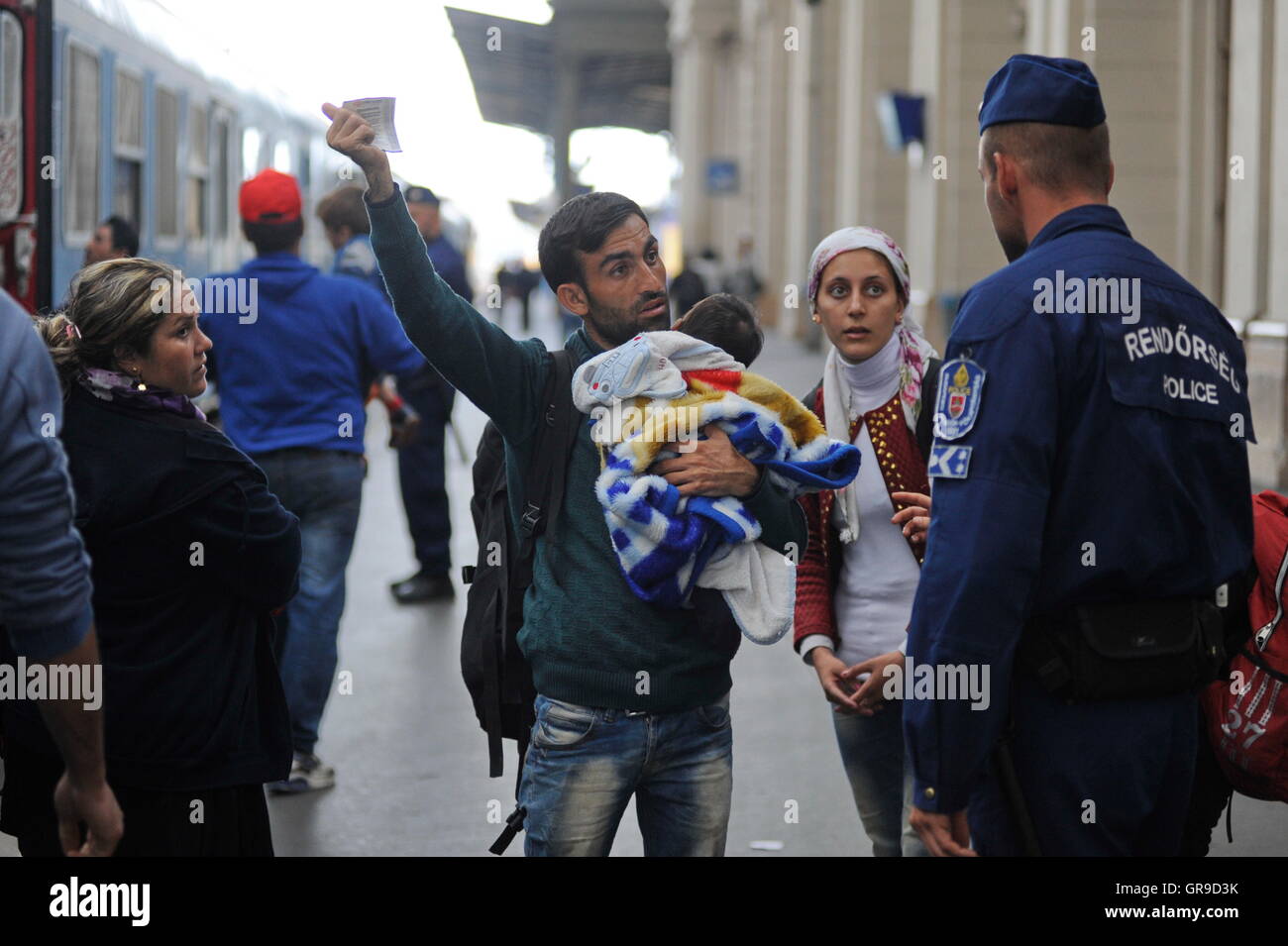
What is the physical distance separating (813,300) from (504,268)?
129 ft

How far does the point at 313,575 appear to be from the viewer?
589cm

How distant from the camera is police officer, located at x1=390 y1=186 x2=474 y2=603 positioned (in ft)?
29.9

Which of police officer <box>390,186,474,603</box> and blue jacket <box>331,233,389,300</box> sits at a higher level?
blue jacket <box>331,233,389,300</box>

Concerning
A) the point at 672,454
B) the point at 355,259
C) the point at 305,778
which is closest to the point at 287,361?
the point at 305,778

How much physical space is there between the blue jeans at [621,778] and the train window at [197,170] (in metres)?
11.2

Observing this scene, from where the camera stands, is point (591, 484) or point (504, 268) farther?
point (504, 268)

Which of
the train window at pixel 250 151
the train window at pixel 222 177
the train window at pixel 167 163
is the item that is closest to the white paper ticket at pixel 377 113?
the train window at pixel 167 163

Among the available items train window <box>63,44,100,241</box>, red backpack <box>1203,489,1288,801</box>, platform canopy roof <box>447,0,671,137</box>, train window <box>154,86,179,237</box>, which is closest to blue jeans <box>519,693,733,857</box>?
red backpack <box>1203,489,1288,801</box>

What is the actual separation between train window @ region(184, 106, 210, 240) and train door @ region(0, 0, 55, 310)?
6.75 m

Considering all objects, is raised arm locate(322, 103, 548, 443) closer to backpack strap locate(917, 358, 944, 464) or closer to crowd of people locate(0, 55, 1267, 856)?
crowd of people locate(0, 55, 1267, 856)

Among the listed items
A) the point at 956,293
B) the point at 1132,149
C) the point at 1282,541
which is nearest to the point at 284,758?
the point at 1282,541

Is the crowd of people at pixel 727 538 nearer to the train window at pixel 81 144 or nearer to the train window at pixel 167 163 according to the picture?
the train window at pixel 81 144

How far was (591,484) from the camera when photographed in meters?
3.14
